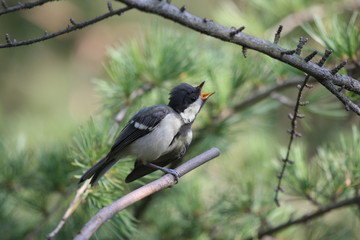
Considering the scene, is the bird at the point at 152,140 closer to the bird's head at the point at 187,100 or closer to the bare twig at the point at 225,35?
the bird's head at the point at 187,100

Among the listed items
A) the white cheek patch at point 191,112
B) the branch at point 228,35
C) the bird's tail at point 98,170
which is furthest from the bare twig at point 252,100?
the branch at point 228,35

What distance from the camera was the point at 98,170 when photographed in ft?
3.87

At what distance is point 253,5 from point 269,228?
97 centimetres

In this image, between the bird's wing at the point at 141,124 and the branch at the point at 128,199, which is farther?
the bird's wing at the point at 141,124

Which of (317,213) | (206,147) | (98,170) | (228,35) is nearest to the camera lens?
(228,35)

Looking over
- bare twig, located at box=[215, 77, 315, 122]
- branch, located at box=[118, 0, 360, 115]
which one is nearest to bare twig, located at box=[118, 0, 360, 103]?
branch, located at box=[118, 0, 360, 115]

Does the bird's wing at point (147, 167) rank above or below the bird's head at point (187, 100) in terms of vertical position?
below

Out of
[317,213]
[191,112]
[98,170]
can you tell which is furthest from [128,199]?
[317,213]

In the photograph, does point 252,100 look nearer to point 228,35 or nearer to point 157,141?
point 157,141

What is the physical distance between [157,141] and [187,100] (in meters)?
0.17

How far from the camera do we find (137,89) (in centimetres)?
155

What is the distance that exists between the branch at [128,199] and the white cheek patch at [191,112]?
→ 0.28 metres

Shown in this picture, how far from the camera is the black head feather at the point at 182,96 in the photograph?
4.34ft

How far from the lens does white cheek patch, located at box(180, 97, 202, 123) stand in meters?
1.31
